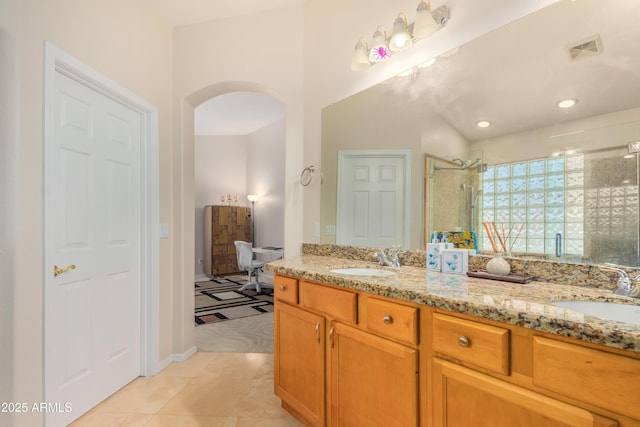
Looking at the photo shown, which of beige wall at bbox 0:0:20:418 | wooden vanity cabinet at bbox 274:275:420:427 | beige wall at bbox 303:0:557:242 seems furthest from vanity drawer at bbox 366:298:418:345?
beige wall at bbox 0:0:20:418

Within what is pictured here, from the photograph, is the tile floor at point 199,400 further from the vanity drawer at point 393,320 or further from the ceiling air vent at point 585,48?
the ceiling air vent at point 585,48

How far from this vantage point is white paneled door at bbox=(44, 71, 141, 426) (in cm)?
174

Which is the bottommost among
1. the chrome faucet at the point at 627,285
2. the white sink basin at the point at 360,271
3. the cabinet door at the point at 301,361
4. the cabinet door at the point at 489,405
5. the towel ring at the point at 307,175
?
the cabinet door at the point at 301,361

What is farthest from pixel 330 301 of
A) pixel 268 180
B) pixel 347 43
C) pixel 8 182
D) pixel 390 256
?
pixel 268 180

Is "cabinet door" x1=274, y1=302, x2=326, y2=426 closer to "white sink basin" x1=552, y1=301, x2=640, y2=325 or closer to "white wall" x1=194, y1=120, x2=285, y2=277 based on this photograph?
"white sink basin" x1=552, y1=301, x2=640, y2=325

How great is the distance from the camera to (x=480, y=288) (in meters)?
1.22

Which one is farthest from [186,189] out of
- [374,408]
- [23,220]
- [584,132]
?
[584,132]

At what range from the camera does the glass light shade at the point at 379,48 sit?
1.93 m

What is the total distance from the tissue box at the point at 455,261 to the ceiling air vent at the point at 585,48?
3.00 feet

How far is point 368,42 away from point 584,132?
4.58 ft

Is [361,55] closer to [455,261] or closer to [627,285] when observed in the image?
[455,261]

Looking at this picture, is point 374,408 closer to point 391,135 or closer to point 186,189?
point 391,135

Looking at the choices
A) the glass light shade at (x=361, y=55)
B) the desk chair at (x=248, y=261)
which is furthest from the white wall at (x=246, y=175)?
the glass light shade at (x=361, y=55)

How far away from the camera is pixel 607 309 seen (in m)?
1.06
